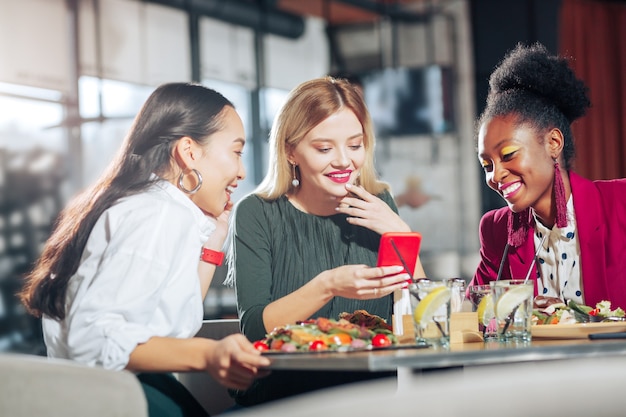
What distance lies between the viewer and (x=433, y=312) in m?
1.47

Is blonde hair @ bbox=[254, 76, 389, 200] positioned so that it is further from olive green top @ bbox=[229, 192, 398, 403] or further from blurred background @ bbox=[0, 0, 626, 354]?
blurred background @ bbox=[0, 0, 626, 354]

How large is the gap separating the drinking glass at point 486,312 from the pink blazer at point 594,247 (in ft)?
1.98

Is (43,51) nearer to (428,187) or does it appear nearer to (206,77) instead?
(206,77)

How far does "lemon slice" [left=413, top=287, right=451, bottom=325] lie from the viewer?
1461mm

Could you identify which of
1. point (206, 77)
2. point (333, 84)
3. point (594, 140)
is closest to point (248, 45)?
point (206, 77)

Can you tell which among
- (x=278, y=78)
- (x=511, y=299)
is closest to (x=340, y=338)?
(x=511, y=299)

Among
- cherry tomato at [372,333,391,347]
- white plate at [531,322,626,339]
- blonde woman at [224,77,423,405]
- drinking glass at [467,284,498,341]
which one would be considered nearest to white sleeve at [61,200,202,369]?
cherry tomato at [372,333,391,347]

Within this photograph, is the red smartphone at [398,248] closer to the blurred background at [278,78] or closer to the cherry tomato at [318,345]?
the cherry tomato at [318,345]

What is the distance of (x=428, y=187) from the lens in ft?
22.7

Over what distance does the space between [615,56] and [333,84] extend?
524cm

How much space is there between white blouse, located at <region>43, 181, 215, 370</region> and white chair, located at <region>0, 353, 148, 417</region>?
0.31 m

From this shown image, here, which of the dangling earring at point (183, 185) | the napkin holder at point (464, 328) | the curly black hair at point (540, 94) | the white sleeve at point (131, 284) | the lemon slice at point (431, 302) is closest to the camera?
the white sleeve at point (131, 284)

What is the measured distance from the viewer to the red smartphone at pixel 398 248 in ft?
5.29

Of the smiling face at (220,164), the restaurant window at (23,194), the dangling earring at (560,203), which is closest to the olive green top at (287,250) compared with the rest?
the smiling face at (220,164)
